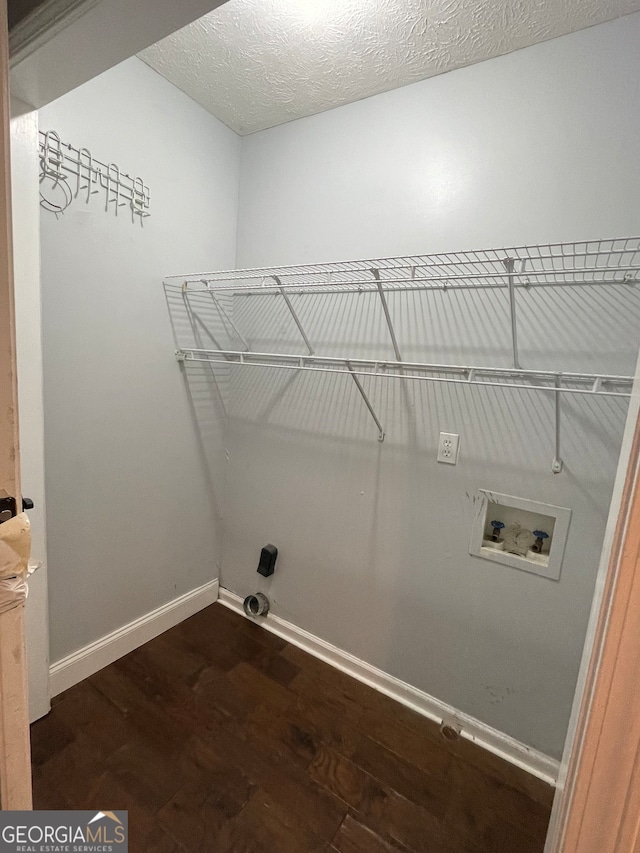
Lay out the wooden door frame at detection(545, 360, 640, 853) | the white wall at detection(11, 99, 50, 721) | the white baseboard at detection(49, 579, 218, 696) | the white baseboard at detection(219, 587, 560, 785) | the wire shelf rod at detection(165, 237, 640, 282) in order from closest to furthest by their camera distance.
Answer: the wooden door frame at detection(545, 360, 640, 853) → the wire shelf rod at detection(165, 237, 640, 282) → the white wall at detection(11, 99, 50, 721) → the white baseboard at detection(219, 587, 560, 785) → the white baseboard at detection(49, 579, 218, 696)

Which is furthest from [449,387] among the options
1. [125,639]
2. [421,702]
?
[125,639]

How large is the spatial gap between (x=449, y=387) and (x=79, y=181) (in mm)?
1538

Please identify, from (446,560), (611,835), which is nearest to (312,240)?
(446,560)

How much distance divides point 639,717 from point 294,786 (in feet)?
4.33

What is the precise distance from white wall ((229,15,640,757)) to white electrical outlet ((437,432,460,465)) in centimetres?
3

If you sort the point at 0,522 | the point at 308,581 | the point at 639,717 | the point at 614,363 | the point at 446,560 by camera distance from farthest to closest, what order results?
1. the point at 308,581
2. the point at 446,560
3. the point at 614,363
4. the point at 0,522
5. the point at 639,717

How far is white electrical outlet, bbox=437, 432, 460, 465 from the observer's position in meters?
1.44

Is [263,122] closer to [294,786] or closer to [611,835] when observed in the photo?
[611,835]

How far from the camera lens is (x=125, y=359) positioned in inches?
62.7

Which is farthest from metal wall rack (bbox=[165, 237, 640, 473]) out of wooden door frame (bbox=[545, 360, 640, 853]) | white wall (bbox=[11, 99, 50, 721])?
wooden door frame (bbox=[545, 360, 640, 853])

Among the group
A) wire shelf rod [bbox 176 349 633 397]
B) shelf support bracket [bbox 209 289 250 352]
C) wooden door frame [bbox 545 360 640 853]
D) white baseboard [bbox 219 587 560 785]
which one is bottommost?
white baseboard [bbox 219 587 560 785]

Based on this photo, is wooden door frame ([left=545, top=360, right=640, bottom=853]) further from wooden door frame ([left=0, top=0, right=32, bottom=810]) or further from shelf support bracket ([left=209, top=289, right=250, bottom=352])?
shelf support bracket ([left=209, top=289, right=250, bottom=352])

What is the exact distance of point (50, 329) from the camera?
135 centimetres

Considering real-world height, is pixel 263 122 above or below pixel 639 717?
above
